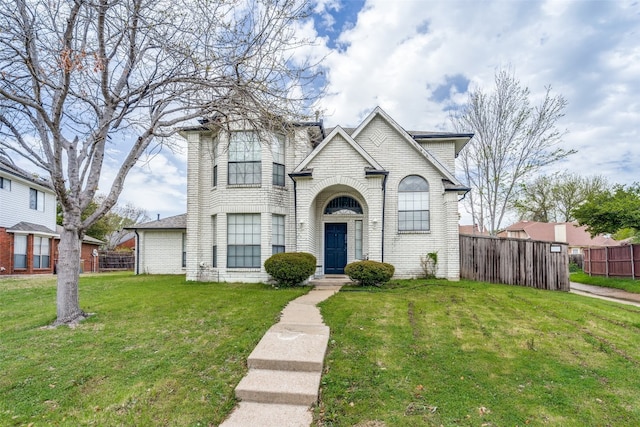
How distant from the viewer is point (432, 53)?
1336cm

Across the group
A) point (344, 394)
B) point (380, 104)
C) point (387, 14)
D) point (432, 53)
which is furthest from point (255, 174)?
point (344, 394)

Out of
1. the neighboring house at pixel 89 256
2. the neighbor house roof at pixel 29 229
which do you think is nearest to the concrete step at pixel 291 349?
the neighbor house roof at pixel 29 229

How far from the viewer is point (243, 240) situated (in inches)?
536

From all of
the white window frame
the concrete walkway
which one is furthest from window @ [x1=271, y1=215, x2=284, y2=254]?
the concrete walkway

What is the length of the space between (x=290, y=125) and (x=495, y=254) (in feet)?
35.3

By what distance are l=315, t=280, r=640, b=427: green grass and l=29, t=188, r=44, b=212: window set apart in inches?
970

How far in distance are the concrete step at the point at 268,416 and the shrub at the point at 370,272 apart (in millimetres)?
7433

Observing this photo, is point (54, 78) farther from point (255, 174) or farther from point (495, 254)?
point (495, 254)

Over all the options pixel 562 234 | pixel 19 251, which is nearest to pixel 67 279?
pixel 19 251

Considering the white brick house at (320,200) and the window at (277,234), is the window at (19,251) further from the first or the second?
the window at (277,234)

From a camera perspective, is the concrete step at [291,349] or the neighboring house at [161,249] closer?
the concrete step at [291,349]

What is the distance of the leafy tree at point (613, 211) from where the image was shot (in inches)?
674

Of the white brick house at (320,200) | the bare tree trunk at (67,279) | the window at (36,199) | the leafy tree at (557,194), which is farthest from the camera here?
the leafy tree at (557,194)

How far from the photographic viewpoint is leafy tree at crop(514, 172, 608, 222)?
1373 inches
